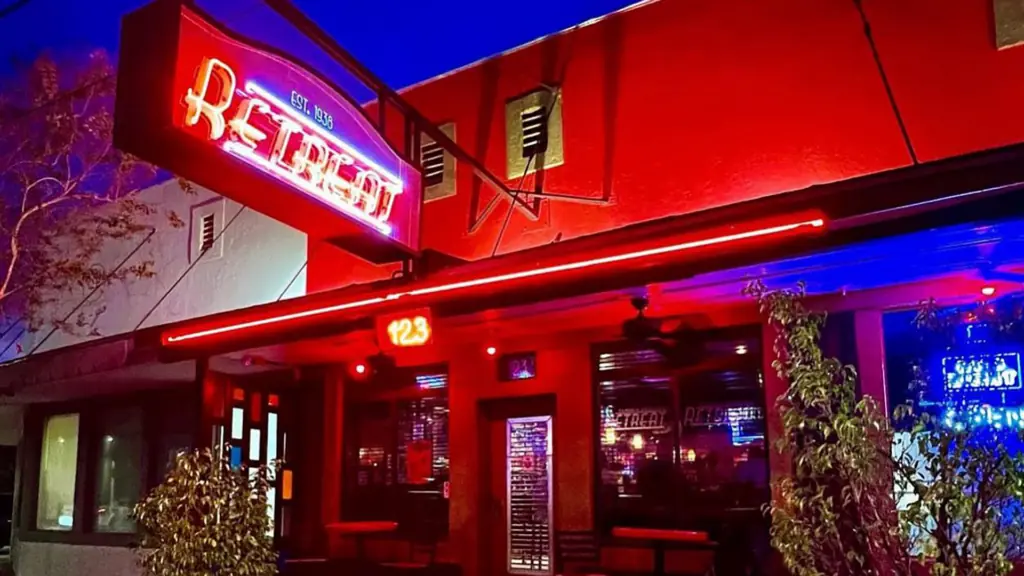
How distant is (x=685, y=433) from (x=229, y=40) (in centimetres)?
588

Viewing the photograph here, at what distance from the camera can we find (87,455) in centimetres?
1585

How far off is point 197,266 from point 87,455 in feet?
13.6

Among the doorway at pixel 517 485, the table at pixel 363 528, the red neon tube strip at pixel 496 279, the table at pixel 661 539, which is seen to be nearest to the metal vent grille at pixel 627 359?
the doorway at pixel 517 485

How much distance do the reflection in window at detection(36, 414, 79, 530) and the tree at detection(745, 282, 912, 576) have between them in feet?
46.1

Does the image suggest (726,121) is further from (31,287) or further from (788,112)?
(31,287)

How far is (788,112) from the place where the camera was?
8.74 meters

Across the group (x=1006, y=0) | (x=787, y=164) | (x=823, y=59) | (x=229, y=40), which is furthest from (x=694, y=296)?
(x=229, y=40)

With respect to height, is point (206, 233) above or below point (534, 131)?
below

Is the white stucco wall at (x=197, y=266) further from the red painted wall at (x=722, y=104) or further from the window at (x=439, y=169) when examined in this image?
the red painted wall at (x=722, y=104)

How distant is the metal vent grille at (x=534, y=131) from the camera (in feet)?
34.6

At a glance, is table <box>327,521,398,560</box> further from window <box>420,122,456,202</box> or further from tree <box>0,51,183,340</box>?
tree <box>0,51,183,340</box>

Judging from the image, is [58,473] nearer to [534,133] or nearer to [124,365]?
[124,365]

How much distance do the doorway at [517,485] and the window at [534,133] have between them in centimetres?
270

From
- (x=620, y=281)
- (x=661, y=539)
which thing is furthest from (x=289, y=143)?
(x=661, y=539)
